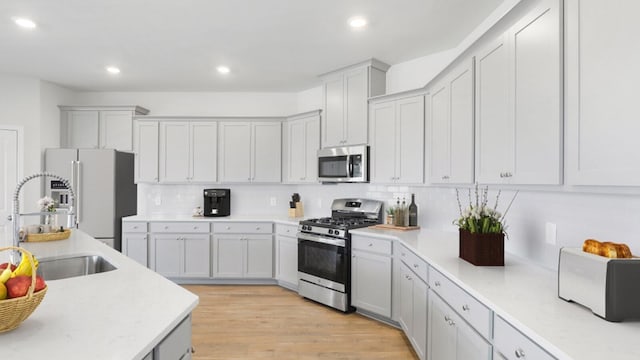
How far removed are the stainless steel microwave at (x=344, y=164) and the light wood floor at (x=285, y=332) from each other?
1.46m

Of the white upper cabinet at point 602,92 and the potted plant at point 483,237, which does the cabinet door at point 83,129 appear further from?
the white upper cabinet at point 602,92

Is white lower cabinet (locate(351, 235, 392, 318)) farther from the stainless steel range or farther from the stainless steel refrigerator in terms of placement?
the stainless steel refrigerator

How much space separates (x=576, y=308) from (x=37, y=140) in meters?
5.77

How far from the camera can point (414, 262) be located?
266 cm

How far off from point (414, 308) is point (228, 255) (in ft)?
8.95

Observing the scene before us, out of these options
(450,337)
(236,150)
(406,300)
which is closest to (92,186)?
(236,150)

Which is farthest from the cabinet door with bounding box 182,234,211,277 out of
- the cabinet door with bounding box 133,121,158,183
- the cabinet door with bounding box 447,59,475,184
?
the cabinet door with bounding box 447,59,475,184

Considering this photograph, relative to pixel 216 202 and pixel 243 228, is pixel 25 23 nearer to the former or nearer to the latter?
pixel 216 202

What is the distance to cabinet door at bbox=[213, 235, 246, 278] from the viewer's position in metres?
4.61

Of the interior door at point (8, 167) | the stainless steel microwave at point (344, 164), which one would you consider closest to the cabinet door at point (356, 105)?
the stainless steel microwave at point (344, 164)

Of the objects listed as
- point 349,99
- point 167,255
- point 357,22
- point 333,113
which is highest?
point 357,22

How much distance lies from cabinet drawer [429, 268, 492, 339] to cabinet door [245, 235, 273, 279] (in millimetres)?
2691

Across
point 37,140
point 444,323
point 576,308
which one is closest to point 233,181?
point 37,140

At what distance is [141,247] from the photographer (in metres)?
4.66
